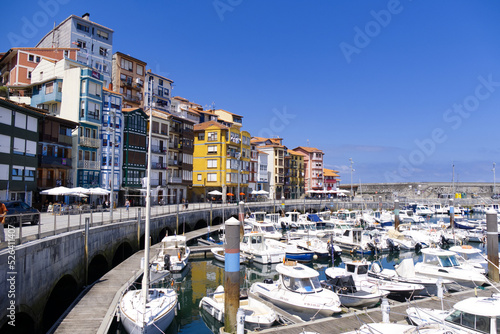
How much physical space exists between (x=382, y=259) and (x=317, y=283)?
23.3 m

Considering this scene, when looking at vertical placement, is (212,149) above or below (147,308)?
above

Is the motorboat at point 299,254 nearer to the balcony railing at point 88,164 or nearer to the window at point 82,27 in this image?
the balcony railing at point 88,164

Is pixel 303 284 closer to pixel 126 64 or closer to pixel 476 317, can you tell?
pixel 476 317

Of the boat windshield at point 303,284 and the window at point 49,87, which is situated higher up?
the window at point 49,87

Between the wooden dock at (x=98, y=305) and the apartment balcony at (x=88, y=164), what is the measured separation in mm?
28647

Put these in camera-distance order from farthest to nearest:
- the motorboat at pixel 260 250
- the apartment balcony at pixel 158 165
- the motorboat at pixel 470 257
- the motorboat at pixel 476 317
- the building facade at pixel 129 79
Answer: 1. the building facade at pixel 129 79
2. the apartment balcony at pixel 158 165
3. the motorboat at pixel 260 250
4. the motorboat at pixel 470 257
5. the motorboat at pixel 476 317

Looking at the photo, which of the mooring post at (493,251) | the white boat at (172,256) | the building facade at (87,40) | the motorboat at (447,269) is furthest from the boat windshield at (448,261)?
the building facade at (87,40)

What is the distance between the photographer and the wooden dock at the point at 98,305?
53.0 feet

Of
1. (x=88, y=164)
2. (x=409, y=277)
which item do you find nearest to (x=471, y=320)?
(x=409, y=277)

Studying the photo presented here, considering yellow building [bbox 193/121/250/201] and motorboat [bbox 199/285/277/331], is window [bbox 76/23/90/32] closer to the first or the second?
yellow building [bbox 193/121/250/201]

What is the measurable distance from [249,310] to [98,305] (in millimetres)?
7872

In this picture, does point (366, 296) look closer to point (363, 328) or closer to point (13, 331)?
point (363, 328)

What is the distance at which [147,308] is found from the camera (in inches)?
699

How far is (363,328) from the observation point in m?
15.4
